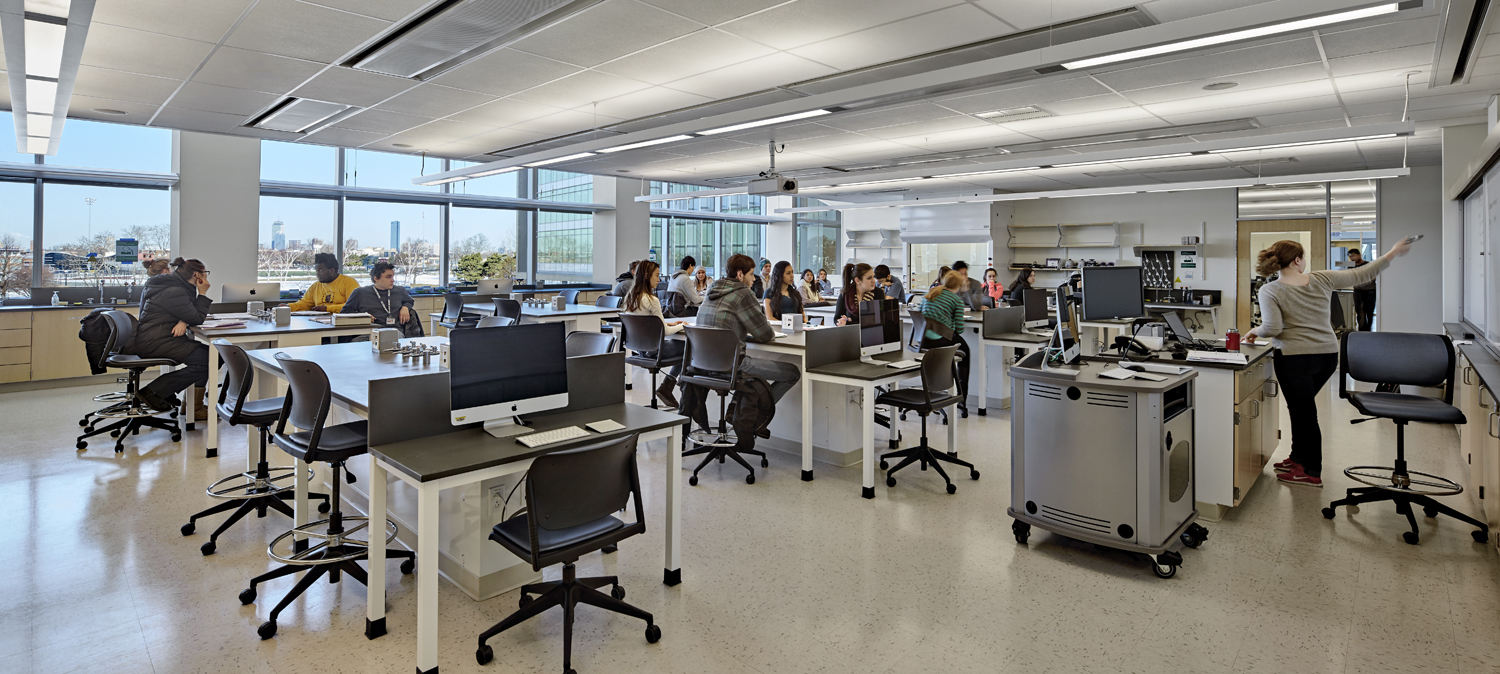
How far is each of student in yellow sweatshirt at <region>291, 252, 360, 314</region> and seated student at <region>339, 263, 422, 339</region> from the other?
319mm

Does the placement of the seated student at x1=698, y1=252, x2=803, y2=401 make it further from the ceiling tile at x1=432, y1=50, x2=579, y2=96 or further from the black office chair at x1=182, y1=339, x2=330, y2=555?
the black office chair at x1=182, y1=339, x2=330, y2=555

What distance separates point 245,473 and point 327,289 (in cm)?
368

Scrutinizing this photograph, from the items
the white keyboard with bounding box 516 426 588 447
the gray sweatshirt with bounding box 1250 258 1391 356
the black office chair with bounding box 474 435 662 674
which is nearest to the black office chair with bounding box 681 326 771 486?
the white keyboard with bounding box 516 426 588 447

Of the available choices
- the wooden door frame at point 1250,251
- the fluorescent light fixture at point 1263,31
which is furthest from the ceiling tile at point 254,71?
the wooden door frame at point 1250,251

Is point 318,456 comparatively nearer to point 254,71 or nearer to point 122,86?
point 254,71

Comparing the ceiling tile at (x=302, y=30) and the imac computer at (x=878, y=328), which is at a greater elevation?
the ceiling tile at (x=302, y=30)

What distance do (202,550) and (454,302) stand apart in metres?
4.69

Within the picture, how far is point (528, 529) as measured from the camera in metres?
2.31

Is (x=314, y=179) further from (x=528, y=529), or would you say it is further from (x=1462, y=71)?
(x=1462, y=71)

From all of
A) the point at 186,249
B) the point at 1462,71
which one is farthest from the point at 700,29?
the point at 186,249

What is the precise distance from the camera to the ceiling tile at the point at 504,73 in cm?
515

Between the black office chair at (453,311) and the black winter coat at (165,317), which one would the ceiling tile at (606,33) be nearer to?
the black winter coat at (165,317)

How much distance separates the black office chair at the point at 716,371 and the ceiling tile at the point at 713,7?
183cm

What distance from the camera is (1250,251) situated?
1123 centimetres
